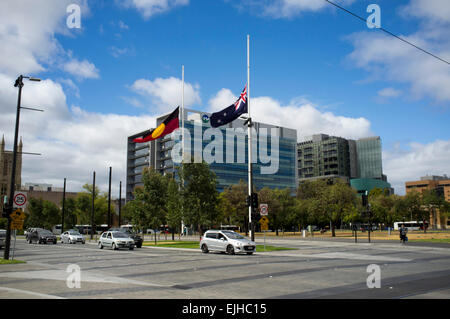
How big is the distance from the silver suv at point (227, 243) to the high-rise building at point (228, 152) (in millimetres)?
80509

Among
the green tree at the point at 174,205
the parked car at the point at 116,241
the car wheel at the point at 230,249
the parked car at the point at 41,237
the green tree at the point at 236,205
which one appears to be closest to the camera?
the car wheel at the point at 230,249

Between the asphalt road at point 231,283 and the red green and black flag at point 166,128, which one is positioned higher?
the red green and black flag at point 166,128

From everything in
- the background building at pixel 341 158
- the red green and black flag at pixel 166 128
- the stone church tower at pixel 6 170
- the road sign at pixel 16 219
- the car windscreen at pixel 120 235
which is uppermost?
the background building at pixel 341 158

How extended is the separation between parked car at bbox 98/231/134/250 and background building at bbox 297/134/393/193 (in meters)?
151

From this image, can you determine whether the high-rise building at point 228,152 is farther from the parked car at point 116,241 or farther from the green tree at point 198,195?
the parked car at point 116,241

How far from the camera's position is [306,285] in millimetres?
11938

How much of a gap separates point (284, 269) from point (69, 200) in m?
79.7

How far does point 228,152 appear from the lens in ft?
407

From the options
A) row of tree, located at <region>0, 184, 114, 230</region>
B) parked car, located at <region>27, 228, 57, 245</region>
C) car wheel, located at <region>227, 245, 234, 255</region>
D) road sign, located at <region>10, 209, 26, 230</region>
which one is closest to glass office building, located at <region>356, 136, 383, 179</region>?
row of tree, located at <region>0, 184, 114, 230</region>

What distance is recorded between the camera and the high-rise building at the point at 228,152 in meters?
120

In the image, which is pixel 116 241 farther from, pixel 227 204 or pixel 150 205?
pixel 227 204

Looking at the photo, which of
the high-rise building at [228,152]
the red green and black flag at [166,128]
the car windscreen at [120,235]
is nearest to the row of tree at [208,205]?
the car windscreen at [120,235]

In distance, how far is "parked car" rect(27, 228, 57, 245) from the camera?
44963 millimetres

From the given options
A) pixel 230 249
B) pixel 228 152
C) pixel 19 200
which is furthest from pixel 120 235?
pixel 228 152
